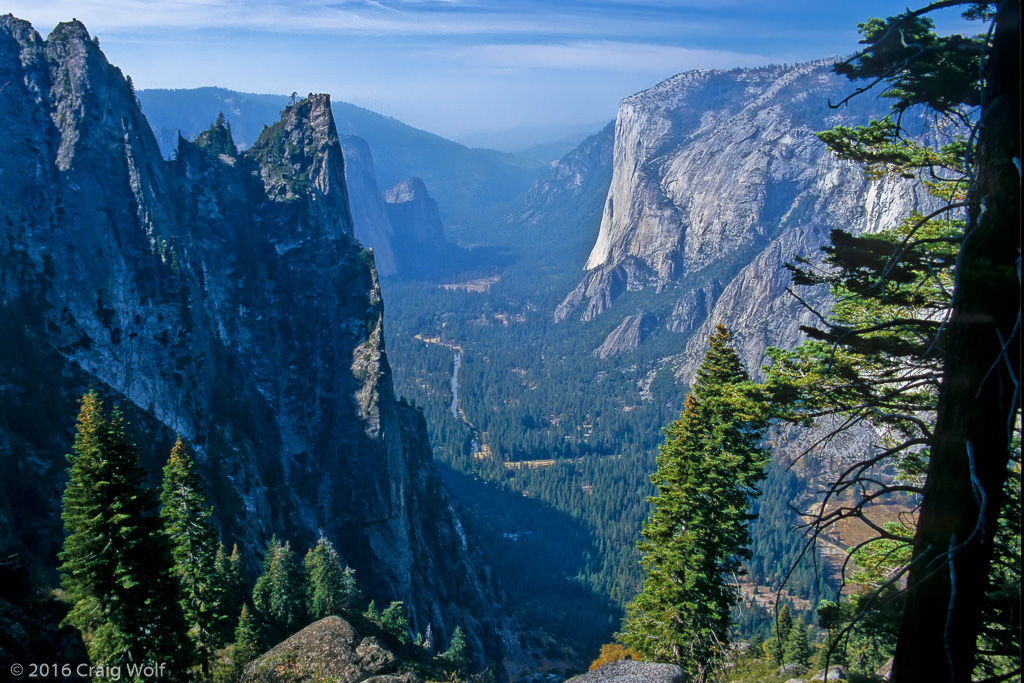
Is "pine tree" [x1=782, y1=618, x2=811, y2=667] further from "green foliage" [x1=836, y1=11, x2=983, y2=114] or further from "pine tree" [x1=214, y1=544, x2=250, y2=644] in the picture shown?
"green foliage" [x1=836, y1=11, x2=983, y2=114]

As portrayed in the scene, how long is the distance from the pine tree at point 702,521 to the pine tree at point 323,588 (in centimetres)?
3015

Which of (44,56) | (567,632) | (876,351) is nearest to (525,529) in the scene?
(567,632)

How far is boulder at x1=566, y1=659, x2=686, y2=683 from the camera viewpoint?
16672 mm

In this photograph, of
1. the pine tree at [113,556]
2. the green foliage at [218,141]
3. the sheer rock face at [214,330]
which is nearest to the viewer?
the pine tree at [113,556]

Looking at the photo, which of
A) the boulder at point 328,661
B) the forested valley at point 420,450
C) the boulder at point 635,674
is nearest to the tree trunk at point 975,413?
the forested valley at point 420,450

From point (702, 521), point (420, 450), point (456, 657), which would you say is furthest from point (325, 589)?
point (420, 450)

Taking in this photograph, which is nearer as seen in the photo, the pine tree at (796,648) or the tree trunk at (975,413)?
the tree trunk at (975,413)

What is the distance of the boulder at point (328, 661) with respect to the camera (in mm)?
20547

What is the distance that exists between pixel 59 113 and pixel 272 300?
3290 centimetres

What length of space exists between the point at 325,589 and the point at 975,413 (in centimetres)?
4722

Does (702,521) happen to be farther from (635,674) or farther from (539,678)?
(539,678)

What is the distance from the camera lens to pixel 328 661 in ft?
69.4

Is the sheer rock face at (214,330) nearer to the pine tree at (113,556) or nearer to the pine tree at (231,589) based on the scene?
the pine tree at (231,589)

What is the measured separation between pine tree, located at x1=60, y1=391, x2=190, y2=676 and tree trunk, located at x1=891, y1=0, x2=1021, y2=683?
22.7m
